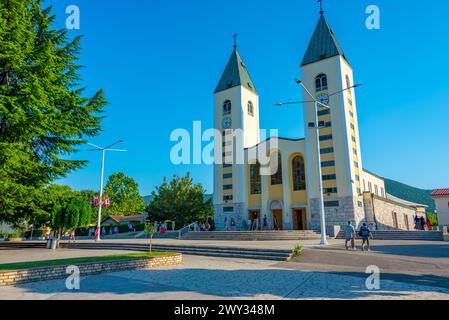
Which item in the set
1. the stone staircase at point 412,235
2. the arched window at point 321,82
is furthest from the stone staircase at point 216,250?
the arched window at point 321,82

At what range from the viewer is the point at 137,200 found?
261 ft

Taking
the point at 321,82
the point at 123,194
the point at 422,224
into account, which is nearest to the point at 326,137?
the point at 321,82

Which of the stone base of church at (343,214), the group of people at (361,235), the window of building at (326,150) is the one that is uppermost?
the window of building at (326,150)

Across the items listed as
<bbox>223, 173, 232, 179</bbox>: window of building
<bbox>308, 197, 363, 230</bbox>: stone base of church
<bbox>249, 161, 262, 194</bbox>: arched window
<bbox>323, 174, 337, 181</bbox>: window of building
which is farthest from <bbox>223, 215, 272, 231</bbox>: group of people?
<bbox>323, 174, 337, 181</bbox>: window of building

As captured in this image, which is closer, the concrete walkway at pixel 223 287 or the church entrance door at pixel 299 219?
the concrete walkway at pixel 223 287

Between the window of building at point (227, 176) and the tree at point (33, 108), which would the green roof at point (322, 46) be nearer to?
the window of building at point (227, 176)

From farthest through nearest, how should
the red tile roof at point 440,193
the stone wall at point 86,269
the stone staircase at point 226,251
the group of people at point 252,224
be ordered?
the group of people at point 252,224 < the red tile roof at point 440,193 < the stone staircase at point 226,251 < the stone wall at point 86,269

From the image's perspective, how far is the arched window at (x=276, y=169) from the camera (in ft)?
116

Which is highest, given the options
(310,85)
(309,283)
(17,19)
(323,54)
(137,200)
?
(323,54)

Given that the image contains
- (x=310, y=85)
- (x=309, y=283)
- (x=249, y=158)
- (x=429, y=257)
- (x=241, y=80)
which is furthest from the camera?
(x=241, y=80)

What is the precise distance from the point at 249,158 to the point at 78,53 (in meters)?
22.4

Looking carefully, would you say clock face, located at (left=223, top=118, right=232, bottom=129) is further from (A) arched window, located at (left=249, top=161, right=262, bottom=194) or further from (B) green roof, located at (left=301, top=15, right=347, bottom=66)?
(B) green roof, located at (left=301, top=15, right=347, bottom=66)

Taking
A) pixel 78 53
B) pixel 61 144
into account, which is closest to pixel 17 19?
pixel 78 53

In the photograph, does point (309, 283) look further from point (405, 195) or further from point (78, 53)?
point (405, 195)
